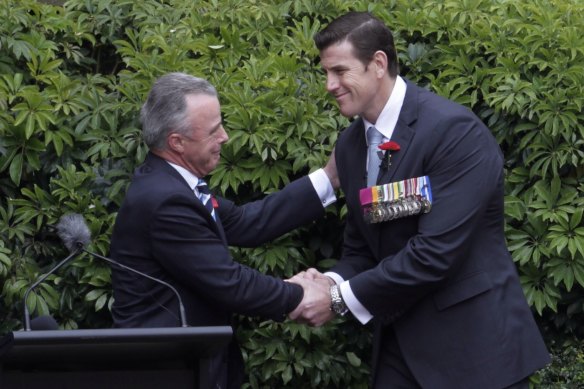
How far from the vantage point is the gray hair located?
16.0 feet

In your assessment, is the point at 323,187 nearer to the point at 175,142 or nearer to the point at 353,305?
the point at 353,305

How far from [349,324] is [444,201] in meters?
1.22

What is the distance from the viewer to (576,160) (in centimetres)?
567

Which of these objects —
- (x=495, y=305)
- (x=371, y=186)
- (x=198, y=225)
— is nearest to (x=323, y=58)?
(x=371, y=186)

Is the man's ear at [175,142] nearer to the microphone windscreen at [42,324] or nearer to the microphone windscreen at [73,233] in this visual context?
the microphone windscreen at [73,233]

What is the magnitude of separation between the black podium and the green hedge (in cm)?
160

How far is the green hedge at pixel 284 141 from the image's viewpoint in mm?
5684

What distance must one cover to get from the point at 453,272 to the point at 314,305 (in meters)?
0.62

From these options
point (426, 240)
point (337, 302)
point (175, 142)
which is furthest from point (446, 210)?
point (175, 142)

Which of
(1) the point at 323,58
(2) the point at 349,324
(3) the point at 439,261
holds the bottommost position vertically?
(2) the point at 349,324

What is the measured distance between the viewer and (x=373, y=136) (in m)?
5.03

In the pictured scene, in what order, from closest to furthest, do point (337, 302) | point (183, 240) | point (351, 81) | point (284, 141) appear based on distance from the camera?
point (183, 240)
point (351, 81)
point (337, 302)
point (284, 141)

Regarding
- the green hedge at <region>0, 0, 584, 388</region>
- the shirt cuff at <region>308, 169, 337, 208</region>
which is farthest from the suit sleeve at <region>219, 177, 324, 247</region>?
the green hedge at <region>0, 0, 584, 388</region>

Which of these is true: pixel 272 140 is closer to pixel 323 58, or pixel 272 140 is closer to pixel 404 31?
pixel 323 58
